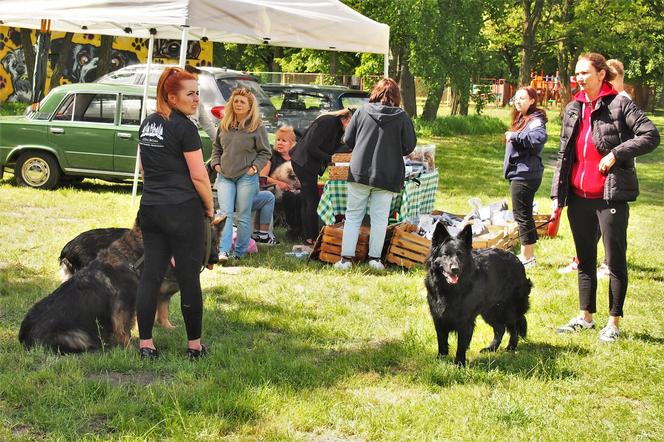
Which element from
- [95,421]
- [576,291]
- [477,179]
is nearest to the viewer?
[95,421]

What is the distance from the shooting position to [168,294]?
553 cm

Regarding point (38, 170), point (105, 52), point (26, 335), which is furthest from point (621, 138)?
point (105, 52)

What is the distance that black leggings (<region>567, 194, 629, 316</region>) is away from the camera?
5.71 metres

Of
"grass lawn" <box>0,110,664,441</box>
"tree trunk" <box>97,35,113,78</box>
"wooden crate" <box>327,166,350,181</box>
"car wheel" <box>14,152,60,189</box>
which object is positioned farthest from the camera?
"tree trunk" <box>97,35,113,78</box>

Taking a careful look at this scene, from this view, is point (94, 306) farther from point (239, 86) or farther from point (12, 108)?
point (12, 108)

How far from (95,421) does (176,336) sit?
1.50 meters

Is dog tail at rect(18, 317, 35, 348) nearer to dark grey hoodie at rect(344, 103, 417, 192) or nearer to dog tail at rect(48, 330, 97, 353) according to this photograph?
dog tail at rect(48, 330, 97, 353)

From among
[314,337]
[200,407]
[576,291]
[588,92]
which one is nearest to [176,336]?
[314,337]

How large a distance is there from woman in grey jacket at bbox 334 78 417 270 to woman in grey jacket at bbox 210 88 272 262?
3.06 feet

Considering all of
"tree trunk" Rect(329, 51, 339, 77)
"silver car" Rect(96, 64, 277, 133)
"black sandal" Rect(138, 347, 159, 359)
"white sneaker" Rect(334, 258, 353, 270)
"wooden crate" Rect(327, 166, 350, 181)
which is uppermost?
"tree trunk" Rect(329, 51, 339, 77)

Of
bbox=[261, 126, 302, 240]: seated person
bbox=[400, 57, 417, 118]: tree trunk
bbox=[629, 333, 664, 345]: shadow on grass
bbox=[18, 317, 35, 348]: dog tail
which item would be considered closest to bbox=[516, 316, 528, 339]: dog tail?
bbox=[629, 333, 664, 345]: shadow on grass

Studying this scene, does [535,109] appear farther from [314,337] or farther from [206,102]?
[206,102]

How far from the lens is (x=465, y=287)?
507 cm

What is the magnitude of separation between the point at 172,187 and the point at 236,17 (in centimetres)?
511
